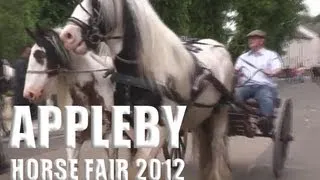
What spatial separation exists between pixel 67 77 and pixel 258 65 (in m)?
2.71

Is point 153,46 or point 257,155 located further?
point 257,155

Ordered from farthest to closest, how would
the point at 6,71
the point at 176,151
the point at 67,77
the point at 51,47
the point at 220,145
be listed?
the point at 6,71
the point at 176,151
the point at 220,145
the point at 67,77
the point at 51,47

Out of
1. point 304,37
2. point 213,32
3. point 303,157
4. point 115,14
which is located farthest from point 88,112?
point 304,37

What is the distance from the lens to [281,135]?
322 inches

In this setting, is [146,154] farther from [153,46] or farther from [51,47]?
[51,47]

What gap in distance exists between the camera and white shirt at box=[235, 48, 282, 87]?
26.3ft

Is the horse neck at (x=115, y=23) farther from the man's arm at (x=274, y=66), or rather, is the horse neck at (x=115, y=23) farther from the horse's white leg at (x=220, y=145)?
the man's arm at (x=274, y=66)

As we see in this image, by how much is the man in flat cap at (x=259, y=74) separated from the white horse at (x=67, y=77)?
2078mm

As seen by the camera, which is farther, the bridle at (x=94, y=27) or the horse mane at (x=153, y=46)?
the horse mane at (x=153, y=46)

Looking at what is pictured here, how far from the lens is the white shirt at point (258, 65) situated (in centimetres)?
803

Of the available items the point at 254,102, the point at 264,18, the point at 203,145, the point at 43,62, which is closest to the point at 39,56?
the point at 43,62

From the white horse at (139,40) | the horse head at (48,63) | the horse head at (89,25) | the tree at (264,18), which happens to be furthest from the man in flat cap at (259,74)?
the tree at (264,18)

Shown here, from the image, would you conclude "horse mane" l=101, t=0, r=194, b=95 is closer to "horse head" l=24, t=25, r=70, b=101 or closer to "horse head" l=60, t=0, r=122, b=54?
"horse head" l=60, t=0, r=122, b=54

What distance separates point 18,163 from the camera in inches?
272
